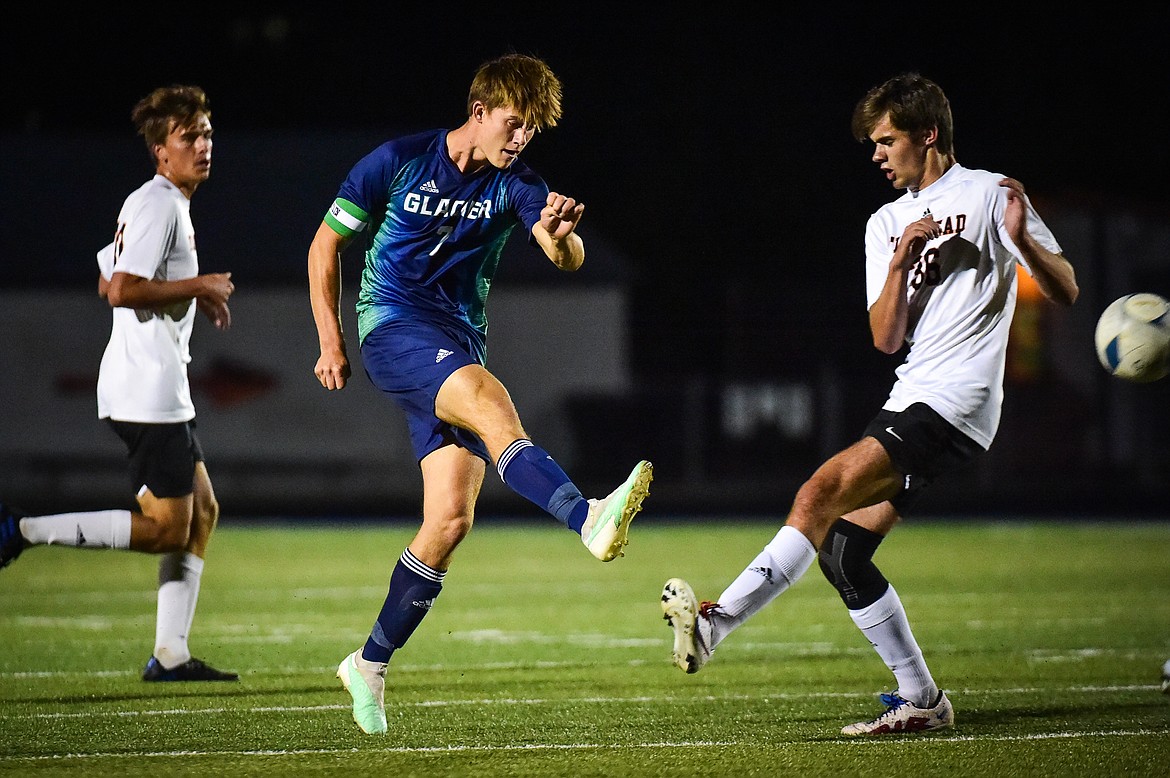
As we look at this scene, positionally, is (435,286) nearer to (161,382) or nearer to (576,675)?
(161,382)

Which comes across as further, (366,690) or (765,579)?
(366,690)

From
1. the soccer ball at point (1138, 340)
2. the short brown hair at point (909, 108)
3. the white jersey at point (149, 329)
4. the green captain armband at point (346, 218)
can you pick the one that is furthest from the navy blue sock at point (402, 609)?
the soccer ball at point (1138, 340)

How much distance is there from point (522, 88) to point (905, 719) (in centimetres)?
268

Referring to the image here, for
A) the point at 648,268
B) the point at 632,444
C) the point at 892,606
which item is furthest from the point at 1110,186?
the point at 892,606

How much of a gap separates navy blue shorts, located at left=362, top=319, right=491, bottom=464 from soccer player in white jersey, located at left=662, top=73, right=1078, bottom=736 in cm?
122

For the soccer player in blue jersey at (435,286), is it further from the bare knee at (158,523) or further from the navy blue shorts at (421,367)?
the bare knee at (158,523)

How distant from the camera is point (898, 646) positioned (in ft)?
18.2

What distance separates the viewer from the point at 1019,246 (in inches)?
205

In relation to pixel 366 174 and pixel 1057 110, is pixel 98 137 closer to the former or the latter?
pixel 1057 110

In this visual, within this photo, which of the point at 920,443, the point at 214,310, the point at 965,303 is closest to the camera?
the point at 920,443

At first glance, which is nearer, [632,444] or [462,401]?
[462,401]

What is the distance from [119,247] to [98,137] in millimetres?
25076

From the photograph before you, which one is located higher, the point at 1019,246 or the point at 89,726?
the point at 1019,246

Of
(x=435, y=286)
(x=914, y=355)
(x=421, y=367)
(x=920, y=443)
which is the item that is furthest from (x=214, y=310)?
(x=920, y=443)
